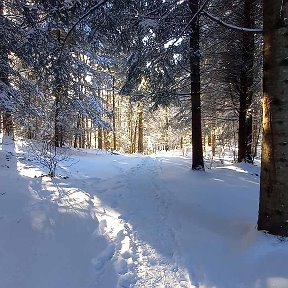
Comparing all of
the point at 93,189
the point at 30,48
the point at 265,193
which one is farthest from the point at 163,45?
the point at 265,193

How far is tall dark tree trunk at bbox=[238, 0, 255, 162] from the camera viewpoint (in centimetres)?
1180

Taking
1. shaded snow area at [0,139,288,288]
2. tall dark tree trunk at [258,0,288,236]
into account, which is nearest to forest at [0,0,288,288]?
tall dark tree trunk at [258,0,288,236]

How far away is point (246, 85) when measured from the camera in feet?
41.0

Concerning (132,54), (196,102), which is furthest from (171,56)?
(196,102)

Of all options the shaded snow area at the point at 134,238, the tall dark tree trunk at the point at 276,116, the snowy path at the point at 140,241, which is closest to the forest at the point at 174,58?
the tall dark tree trunk at the point at 276,116

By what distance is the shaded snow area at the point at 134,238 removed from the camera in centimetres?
400

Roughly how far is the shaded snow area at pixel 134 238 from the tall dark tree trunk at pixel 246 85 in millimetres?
4275

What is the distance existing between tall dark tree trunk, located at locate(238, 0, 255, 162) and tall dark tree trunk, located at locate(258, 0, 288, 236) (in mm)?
7189

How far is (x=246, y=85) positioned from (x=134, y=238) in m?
8.98

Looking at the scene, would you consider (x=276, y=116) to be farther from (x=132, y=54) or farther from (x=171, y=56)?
(x=132, y=54)

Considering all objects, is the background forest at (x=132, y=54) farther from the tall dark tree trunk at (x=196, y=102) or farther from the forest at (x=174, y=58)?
the tall dark tree trunk at (x=196, y=102)

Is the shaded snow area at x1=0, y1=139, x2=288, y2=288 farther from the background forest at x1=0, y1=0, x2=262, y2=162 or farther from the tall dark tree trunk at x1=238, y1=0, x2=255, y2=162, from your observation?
the tall dark tree trunk at x1=238, y1=0, x2=255, y2=162

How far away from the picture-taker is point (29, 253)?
14.8 ft

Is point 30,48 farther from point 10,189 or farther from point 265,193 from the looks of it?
point 265,193
